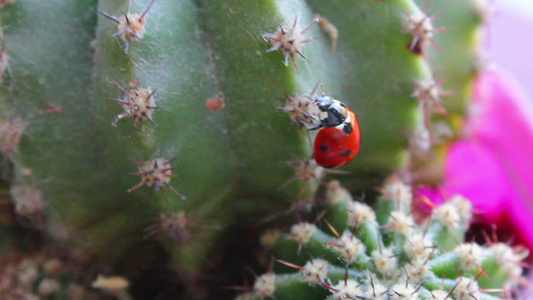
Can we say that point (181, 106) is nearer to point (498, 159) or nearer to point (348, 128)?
point (348, 128)

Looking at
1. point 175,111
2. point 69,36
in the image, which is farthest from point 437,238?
point 69,36

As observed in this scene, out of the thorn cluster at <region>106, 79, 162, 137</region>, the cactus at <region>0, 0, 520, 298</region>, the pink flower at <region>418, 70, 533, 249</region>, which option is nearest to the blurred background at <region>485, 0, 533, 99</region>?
the pink flower at <region>418, 70, 533, 249</region>

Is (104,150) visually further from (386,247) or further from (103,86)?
(386,247)

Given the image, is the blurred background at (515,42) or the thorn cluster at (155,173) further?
the blurred background at (515,42)

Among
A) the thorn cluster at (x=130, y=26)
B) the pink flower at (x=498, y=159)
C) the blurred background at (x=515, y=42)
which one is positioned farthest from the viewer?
the blurred background at (x=515, y=42)

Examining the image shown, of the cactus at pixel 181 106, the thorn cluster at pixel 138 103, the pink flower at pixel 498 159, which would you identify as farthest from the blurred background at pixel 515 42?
the thorn cluster at pixel 138 103

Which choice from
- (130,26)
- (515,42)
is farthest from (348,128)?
(515,42)

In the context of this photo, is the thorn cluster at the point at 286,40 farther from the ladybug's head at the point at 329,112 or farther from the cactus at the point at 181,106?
the ladybug's head at the point at 329,112
